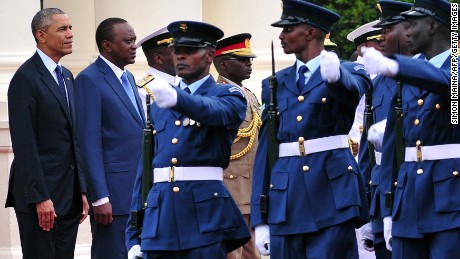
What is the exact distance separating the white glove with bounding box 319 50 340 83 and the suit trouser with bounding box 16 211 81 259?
112 inches

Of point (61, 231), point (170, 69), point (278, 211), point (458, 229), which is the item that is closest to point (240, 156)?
point (170, 69)

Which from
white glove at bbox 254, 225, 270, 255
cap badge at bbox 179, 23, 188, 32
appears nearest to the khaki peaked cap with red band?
cap badge at bbox 179, 23, 188, 32

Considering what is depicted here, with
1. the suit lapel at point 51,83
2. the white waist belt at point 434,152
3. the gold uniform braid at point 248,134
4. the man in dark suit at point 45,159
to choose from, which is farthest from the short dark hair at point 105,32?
the white waist belt at point 434,152

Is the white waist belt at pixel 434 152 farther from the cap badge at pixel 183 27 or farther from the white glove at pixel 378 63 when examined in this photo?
the cap badge at pixel 183 27

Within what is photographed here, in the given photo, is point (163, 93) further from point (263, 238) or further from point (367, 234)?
point (367, 234)

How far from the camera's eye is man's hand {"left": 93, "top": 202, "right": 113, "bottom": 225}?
10250 millimetres

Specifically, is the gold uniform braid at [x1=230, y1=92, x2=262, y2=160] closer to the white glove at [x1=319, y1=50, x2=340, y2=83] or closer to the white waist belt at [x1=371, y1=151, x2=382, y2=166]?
the white waist belt at [x1=371, y1=151, x2=382, y2=166]

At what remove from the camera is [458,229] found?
825cm

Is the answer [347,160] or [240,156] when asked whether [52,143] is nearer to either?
[240,156]

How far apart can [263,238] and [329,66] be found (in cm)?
140

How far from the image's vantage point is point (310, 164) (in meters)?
8.81

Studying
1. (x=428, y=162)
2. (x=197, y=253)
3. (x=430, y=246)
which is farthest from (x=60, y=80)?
(x=430, y=246)

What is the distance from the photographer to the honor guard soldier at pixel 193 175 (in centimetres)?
862

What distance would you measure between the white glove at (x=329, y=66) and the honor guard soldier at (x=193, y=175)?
2.34 feet
